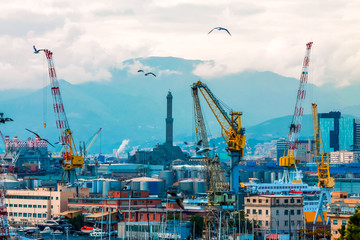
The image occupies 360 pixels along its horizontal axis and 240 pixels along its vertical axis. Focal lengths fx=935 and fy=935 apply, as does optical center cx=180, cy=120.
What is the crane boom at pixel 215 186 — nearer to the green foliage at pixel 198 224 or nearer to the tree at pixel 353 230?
the green foliage at pixel 198 224

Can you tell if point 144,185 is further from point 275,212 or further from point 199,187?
point 275,212

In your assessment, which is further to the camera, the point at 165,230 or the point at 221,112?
the point at 221,112

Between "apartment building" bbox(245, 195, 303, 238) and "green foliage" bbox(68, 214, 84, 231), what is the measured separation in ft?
63.4

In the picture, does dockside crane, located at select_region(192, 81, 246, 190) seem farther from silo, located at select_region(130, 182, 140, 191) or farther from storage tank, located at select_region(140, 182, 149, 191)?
storage tank, located at select_region(140, 182, 149, 191)

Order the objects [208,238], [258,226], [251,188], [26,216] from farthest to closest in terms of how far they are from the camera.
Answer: [251,188] → [26,216] → [258,226] → [208,238]

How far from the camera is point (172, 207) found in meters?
108

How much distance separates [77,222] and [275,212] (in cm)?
2309

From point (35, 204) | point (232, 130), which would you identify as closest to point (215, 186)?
point (232, 130)

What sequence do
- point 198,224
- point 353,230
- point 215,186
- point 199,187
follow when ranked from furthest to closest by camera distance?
point 199,187, point 198,224, point 215,186, point 353,230

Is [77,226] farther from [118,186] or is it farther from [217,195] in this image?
[118,186]

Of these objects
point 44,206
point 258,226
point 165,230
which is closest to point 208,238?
point 165,230

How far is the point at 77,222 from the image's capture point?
106 m

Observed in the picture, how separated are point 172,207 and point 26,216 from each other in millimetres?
21349

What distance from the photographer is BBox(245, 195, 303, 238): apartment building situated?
96.6 metres
